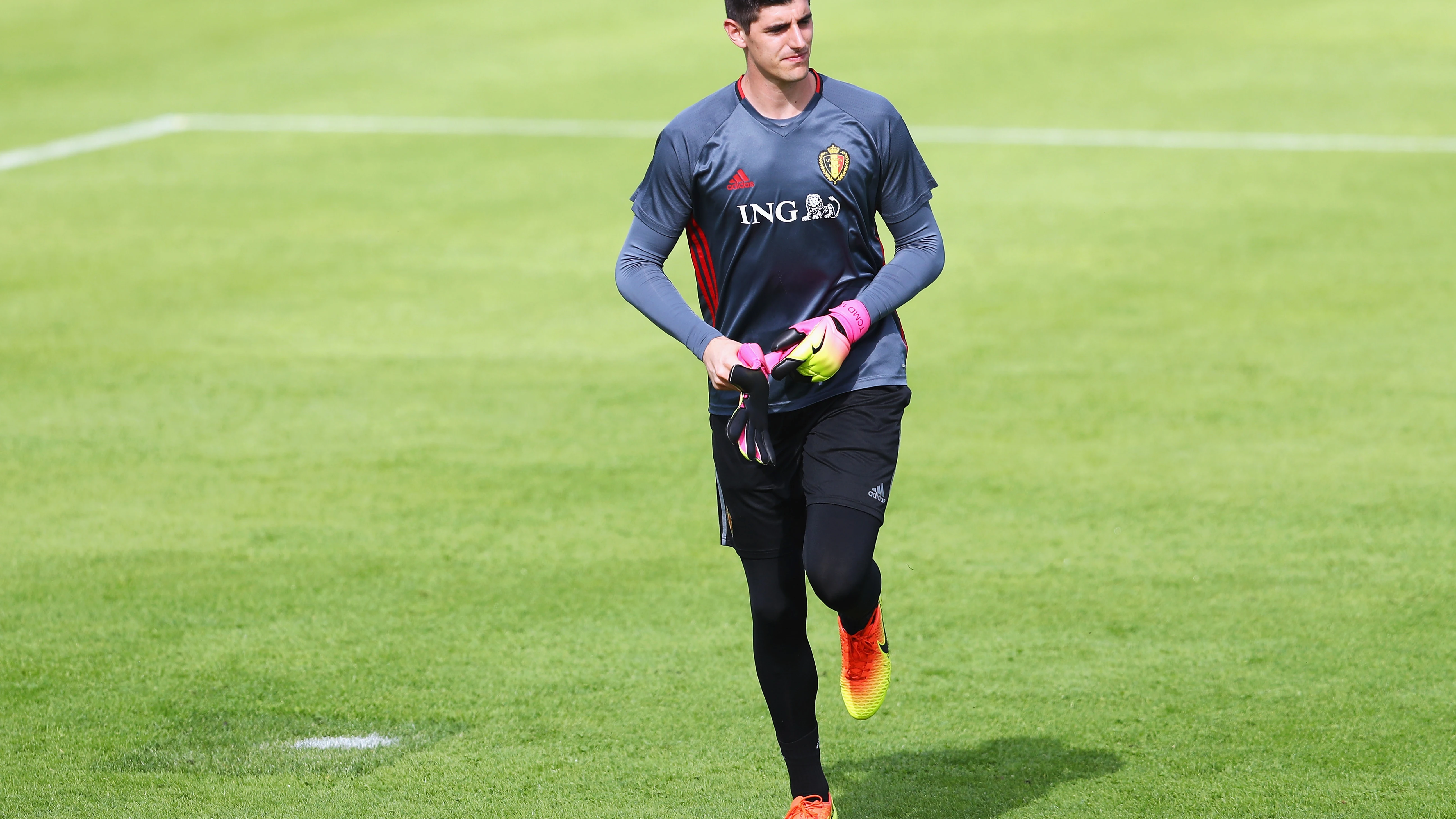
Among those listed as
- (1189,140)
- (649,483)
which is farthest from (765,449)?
(1189,140)

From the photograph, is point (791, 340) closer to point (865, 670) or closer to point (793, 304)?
point (793, 304)

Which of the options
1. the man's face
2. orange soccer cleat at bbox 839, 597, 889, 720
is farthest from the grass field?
the man's face

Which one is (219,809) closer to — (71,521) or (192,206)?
(71,521)

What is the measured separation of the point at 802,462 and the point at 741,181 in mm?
900

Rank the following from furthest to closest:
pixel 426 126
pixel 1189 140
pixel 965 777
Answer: pixel 426 126
pixel 1189 140
pixel 965 777

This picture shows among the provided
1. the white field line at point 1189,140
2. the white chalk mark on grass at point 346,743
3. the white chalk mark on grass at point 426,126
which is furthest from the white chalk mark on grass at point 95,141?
the white chalk mark on grass at point 346,743

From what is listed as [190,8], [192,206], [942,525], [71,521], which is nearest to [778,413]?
[942,525]

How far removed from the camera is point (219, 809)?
5.90 m

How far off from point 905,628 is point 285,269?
7902 millimetres

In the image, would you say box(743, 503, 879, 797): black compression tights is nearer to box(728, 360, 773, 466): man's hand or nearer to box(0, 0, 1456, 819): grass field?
box(728, 360, 773, 466): man's hand

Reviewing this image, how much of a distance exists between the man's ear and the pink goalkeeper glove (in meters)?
0.86

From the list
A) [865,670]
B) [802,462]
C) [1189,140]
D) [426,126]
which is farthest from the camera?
[426,126]

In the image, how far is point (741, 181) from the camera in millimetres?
5340

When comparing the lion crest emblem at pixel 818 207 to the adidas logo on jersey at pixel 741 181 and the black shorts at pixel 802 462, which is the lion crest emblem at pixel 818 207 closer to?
the adidas logo on jersey at pixel 741 181
